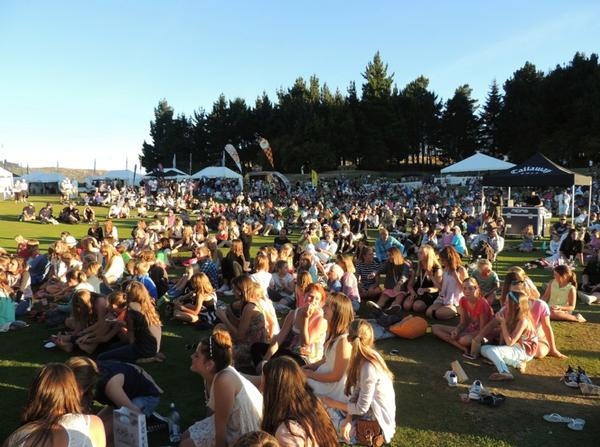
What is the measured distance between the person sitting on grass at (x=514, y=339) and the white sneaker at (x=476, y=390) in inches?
23.2

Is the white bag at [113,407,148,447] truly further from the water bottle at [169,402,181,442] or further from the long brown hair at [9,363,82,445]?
the long brown hair at [9,363,82,445]

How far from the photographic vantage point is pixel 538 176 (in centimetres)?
1659

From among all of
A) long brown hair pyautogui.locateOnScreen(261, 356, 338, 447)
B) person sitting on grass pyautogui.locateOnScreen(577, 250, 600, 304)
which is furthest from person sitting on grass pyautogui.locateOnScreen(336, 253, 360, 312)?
long brown hair pyautogui.locateOnScreen(261, 356, 338, 447)

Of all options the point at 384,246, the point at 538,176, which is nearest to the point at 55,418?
the point at 384,246

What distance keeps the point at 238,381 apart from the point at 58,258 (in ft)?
26.9

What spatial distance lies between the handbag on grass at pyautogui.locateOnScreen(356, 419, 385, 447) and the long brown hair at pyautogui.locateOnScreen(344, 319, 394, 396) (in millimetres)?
311

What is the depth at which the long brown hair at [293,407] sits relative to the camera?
286cm

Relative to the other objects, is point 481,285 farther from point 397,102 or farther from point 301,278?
point 397,102

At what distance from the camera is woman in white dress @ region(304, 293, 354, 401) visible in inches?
170

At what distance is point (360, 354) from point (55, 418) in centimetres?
231

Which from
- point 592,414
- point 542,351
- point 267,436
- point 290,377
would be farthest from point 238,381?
point 542,351

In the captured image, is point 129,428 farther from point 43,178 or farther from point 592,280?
point 43,178

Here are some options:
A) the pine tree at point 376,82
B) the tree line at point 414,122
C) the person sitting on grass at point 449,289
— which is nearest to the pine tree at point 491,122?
the tree line at point 414,122

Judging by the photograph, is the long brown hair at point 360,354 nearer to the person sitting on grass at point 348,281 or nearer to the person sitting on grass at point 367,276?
the person sitting on grass at point 348,281
